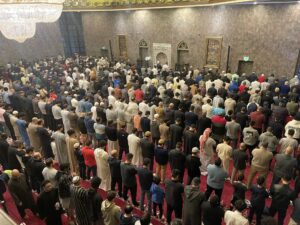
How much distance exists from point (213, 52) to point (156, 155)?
438 inches

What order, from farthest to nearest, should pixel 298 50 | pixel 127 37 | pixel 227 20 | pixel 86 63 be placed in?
pixel 127 37
pixel 86 63
pixel 227 20
pixel 298 50

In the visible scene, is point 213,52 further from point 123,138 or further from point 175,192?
point 175,192

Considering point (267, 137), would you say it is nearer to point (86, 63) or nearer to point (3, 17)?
point (3, 17)

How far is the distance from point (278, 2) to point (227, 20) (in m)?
2.75

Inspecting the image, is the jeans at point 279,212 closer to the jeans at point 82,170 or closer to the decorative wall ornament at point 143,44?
the jeans at point 82,170

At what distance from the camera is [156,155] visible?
5.91m

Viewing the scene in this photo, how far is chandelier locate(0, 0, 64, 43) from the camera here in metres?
6.85

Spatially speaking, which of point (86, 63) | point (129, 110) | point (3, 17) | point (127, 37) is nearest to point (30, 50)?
point (86, 63)

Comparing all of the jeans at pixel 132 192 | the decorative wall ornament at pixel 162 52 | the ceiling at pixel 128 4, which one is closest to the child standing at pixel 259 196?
the jeans at pixel 132 192

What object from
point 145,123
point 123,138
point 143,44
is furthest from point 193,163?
point 143,44

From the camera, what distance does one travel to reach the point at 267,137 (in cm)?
596

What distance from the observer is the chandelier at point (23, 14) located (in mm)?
6852

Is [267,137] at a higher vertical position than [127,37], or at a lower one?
lower

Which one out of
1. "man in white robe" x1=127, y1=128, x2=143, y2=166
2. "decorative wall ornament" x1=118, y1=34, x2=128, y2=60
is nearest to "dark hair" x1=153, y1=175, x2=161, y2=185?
"man in white robe" x1=127, y1=128, x2=143, y2=166
